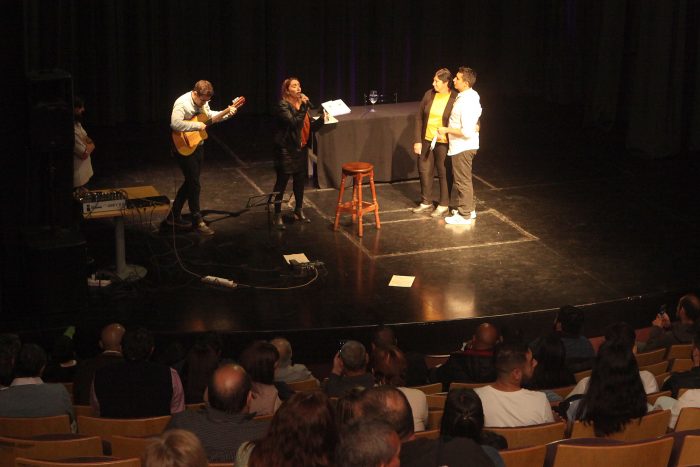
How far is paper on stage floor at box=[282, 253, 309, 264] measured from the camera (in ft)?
29.7

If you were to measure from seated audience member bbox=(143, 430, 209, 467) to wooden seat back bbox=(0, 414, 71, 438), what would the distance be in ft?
5.36

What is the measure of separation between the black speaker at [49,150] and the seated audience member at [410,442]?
4.38m

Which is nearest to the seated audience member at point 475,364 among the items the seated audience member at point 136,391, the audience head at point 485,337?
the audience head at point 485,337

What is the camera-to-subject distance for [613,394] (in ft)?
16.9

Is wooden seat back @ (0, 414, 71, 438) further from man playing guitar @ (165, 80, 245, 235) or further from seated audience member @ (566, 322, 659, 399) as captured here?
man playing guitar @ (165, 80, 245, 235)

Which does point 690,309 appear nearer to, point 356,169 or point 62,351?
point 356,169

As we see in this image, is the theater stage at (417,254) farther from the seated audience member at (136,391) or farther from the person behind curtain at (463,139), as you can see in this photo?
the seated audience member at (136,391)

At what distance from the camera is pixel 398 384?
19.2 ft

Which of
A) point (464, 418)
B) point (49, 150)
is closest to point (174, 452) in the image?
point (464, 418)

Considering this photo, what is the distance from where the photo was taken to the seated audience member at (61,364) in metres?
6.73

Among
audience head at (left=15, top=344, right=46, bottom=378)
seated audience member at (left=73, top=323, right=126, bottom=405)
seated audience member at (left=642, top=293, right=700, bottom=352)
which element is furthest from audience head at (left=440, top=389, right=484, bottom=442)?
seated audience member at (left=642, top=293, right=700, bottom=352)

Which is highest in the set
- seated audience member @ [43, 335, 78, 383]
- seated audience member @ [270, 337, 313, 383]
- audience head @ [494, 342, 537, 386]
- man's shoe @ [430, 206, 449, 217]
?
audience head @ [494, 342, 537, 386]

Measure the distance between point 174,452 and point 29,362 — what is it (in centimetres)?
249

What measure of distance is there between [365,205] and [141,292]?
104 inches
